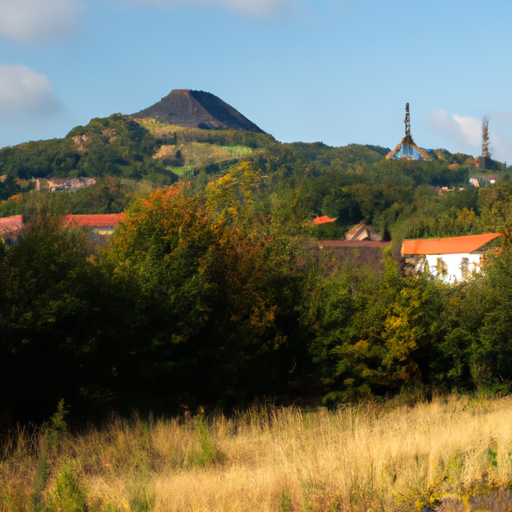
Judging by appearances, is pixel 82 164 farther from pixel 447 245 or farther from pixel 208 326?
pixel 208 326

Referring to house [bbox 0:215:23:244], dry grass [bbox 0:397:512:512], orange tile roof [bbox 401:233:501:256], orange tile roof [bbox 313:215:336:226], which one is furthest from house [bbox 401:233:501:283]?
dry grass [bbox 0:397:512:512]

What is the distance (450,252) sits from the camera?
2477 inches

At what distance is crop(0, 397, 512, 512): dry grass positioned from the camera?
654cm

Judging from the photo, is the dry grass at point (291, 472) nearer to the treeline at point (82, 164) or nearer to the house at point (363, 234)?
the house at point (363, 234)

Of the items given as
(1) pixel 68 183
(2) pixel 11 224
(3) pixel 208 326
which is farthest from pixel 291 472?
(1) pixel 68 183

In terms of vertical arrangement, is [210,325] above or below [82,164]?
below

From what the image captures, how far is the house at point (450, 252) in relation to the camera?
60.0m

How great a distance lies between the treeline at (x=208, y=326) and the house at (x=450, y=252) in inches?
1374

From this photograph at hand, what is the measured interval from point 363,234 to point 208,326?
6985 cm

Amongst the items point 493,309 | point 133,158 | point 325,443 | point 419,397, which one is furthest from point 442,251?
point 133,158

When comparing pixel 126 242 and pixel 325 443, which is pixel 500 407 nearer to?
pixel 325 443

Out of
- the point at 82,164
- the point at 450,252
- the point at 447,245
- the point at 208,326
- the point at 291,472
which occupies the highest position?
the point at 82,164

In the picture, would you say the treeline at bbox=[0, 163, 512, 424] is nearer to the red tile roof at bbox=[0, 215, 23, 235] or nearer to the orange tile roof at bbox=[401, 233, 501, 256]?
the orange tile roof at bbox=[401, 233, 501, 256]

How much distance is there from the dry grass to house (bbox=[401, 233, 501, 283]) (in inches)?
1976
